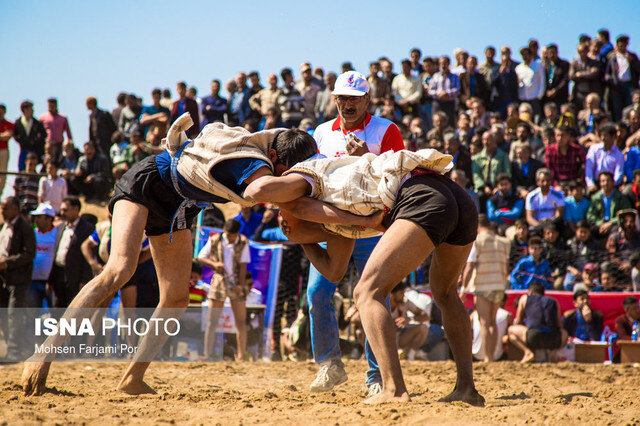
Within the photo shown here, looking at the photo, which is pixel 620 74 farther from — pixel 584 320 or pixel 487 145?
pixel 584 320

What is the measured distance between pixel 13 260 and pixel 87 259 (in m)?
0.84

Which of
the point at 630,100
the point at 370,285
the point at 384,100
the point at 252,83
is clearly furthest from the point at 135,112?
the point at 370,285

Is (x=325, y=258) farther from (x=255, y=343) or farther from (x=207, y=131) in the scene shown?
(x=255, y=343)

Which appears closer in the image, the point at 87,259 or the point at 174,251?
the point at 174,251

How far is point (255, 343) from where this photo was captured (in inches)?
363

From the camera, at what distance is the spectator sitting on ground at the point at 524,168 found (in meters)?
11.4

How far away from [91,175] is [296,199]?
34.6ft

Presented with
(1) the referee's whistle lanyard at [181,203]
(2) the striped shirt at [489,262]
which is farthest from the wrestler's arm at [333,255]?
(2) the striped shirt at [489,262]

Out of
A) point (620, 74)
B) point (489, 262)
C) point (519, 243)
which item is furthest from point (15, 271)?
point (620, 74)

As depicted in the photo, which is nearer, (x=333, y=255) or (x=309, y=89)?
(x=333, y=255)

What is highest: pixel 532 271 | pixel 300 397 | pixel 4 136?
pixel 4 136

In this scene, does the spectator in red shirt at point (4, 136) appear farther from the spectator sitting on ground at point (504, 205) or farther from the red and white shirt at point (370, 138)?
the red and white shirt at point (370, 138)

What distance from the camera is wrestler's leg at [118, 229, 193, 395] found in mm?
4629

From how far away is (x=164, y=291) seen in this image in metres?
4.70
